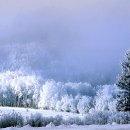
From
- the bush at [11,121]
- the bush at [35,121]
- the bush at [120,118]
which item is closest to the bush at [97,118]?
the bush at [120,118]

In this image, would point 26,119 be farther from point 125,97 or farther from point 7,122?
point 125,97

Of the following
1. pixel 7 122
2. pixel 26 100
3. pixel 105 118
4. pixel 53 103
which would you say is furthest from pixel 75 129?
pixel 26 100

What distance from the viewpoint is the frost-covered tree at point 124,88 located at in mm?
42594

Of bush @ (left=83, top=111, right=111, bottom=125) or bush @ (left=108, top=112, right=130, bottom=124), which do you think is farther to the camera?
bush @ (left=108, top=112, right=130, bottom=124)

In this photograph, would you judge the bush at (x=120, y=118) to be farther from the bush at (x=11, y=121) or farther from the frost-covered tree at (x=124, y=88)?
A: the frost-covered tree at (x=124, y=88)

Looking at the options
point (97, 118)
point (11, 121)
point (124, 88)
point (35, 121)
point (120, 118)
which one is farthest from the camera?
point (124, 88)

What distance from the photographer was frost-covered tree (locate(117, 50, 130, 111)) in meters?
42.6

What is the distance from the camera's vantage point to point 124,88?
43031 millimetres

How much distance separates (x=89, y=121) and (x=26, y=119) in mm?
3782

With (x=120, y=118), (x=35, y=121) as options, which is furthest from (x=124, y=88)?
(x=35, y=121)

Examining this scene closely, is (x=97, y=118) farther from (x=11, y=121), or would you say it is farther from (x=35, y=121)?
(x=11, y=121)

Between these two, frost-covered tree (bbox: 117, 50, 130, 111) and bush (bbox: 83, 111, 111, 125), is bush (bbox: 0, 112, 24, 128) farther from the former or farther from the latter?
frost-covered tree (bbox: 117, 50, 130, 111)

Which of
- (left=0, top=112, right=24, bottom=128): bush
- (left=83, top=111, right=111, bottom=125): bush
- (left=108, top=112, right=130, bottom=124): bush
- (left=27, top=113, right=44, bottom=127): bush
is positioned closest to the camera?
(left=0, top=112, right=24, bottom=128): bush

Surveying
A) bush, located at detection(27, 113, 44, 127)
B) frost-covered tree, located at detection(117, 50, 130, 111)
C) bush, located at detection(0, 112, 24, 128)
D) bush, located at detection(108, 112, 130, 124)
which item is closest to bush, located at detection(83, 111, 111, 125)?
bush, located at detection(108, 112, 130, 124)
